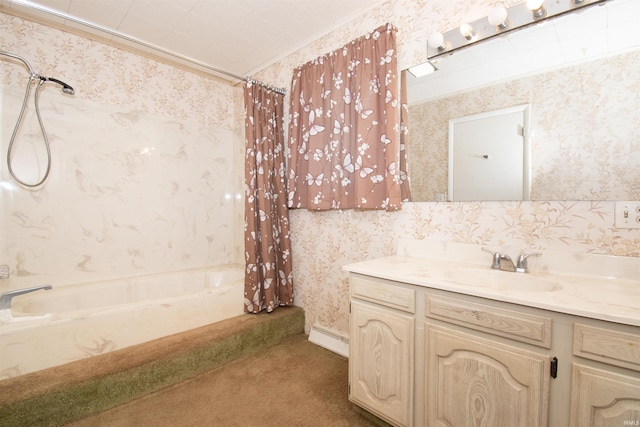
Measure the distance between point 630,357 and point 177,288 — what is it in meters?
2.69

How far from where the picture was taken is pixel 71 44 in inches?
82.2

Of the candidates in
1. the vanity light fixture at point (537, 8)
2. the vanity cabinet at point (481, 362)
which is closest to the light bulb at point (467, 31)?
the vanity light fixture at point (537, 8)

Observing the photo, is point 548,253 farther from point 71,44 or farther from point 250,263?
point 71,44

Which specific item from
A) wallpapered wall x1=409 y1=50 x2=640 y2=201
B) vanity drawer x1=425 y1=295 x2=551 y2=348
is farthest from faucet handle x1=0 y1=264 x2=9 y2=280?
wallpapered wall x1=409 y1=50 x2=640 y2=201

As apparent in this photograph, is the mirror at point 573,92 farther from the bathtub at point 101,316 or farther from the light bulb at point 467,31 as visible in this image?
the bathtub at point 101,316

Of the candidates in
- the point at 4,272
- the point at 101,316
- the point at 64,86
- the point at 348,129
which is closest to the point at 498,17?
the point at 348,129

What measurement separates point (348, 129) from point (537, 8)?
41.2 inches

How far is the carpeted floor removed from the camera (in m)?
1.43

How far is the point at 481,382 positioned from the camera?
1023 mm

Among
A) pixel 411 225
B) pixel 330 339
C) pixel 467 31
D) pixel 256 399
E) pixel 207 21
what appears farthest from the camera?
pixel 330 339

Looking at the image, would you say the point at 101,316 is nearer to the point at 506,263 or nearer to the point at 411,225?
the point at 411,225

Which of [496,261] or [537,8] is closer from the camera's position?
[537,8]

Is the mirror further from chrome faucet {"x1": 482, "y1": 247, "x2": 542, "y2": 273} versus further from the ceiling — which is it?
the ceiling

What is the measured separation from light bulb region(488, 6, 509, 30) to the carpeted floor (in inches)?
78.2
